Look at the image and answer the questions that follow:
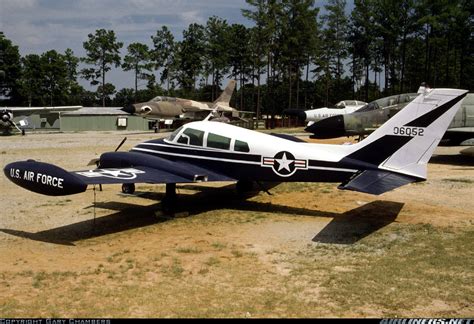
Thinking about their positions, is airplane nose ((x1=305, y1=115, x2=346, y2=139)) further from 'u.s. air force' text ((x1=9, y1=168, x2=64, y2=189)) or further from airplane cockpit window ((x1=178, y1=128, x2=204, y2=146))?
'u.s. air force' text ((x1=9, y1=168, x2=64, y2=189))

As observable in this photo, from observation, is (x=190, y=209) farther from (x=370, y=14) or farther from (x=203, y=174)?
(x=370, y=14)

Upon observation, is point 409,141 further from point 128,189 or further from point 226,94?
point 226,94

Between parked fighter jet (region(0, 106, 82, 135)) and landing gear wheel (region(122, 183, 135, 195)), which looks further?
parked fighter jet (region(0, 106, 82, 135))

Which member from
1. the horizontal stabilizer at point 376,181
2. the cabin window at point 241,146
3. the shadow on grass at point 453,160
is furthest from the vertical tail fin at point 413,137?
the shadow on grass at point 453,160

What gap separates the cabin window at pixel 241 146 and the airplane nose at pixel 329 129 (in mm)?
10606

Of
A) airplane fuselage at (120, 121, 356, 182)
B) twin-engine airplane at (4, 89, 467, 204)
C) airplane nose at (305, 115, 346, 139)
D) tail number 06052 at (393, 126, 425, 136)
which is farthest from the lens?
airplane nose at (305, 115, 346, 139)

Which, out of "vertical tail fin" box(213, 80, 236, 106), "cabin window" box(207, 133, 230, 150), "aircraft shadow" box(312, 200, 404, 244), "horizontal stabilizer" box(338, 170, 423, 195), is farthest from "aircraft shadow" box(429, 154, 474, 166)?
"vertical tail fin" box(213, 80, 236, 106)

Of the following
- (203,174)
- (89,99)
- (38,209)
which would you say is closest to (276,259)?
(203,174)

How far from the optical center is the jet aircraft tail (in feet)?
31.8

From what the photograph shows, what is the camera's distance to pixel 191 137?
12.3 meters

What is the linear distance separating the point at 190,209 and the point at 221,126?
2581 mm

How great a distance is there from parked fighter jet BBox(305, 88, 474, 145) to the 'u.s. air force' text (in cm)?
1502

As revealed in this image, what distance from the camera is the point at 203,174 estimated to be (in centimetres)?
1145

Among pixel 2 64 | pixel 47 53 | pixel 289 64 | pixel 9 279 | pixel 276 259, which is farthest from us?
pixel 47 53
